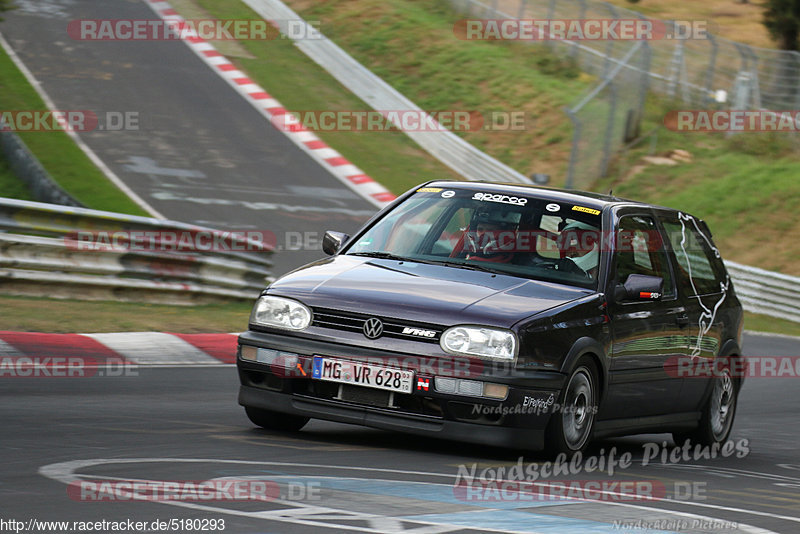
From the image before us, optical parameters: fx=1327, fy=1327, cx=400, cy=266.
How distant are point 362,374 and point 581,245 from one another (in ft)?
5.52

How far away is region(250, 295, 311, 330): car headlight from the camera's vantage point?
22.3 feet

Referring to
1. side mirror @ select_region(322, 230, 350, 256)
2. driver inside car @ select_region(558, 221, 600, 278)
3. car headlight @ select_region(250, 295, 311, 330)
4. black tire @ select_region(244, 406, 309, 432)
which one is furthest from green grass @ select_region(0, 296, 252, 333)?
driver inside car @ select_region(558, 221, 600, 278)

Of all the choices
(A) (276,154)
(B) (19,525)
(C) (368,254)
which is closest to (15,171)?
(A) (276,154)

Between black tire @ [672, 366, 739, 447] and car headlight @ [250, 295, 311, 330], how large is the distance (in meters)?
3.17

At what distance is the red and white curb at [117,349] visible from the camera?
31.0ft

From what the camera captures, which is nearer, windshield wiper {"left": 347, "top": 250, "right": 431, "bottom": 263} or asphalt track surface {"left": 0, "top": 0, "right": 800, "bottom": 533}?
asphalt track surface {"left": 0, "top": 0, "right": 800, "bottom": 533}

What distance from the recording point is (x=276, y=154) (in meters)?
24.1

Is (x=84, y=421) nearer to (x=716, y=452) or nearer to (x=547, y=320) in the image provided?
(x=547, y=320)

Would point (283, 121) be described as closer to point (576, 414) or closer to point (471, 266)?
point (471, 266)

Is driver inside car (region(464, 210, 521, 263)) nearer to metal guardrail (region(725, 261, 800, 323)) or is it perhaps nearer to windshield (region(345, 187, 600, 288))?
windshield (region(345, 187, 600, 288))

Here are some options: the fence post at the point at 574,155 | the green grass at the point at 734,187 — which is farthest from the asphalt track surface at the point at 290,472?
the green grass at the point at 734,187

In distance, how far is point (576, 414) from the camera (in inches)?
273

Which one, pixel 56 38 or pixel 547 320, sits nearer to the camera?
pixel 547 320

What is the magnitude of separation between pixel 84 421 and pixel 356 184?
1649 centimetres
